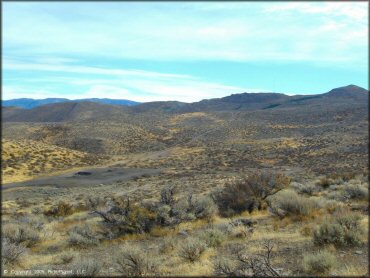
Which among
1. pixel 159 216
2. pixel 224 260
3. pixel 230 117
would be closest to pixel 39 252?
pixel 159 216

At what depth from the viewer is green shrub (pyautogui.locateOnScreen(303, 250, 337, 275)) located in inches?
262

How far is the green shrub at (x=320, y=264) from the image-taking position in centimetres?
664

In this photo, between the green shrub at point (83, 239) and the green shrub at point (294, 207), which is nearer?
the green shrub at point (83, 239)

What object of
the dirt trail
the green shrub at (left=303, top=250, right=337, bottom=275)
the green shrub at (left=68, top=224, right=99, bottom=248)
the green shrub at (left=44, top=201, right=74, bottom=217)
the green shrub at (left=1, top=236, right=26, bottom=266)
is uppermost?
the green shrub at (left=303, top=250, right=337, bottom=275)

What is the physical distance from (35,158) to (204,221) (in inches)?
1866

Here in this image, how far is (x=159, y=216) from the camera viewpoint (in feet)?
39.8

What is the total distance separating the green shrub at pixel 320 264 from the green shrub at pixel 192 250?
2.46 m

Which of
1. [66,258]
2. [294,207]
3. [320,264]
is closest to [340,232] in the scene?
[320,264]

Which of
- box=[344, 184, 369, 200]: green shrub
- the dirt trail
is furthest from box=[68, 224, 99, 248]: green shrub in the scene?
the dirt trail

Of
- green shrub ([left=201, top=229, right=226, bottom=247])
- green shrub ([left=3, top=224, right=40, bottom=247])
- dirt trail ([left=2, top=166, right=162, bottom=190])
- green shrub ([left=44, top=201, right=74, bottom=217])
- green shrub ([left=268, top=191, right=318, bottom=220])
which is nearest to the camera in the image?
green shrub ([left=201, top=229, right=226, bottom=247])

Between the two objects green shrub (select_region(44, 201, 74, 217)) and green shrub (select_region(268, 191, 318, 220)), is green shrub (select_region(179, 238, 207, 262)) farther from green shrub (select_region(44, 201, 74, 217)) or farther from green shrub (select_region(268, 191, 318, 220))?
green shrub (select_region(44, 201, 74, 217))

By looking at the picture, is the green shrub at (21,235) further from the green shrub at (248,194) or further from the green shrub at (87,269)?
the green shrub at (248,194)

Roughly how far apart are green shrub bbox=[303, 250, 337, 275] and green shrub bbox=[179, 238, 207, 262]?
8.07 ft

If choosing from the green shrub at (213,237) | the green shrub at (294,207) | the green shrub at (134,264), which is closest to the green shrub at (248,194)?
the green shrub at (294,207)
